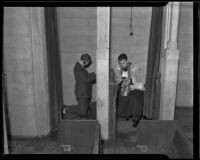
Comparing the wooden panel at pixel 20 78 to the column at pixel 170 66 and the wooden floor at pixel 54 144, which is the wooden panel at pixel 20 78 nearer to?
the wooden floor at pixel 54 144

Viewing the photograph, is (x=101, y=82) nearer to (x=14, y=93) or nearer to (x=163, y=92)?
(x=163, y=92)

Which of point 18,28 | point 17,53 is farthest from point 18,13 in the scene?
point 17,53

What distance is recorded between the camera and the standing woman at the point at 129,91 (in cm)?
427

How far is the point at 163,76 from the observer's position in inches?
150

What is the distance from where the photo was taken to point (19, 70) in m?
3.71

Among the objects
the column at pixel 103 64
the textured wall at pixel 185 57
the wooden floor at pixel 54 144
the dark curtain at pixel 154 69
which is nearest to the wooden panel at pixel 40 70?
the wooden floor at pixel 54 144

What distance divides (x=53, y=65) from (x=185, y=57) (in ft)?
10.3

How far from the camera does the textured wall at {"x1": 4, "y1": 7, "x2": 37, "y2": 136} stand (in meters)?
3.55

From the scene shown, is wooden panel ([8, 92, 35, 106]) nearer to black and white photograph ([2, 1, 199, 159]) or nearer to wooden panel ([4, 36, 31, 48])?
black and white photograph ([2, 1, 199, 159])

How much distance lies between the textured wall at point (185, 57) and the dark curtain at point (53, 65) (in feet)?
9.54

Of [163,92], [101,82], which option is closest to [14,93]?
[101,82]

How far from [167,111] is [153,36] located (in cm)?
130

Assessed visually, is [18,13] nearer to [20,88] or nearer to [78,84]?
[20,88]

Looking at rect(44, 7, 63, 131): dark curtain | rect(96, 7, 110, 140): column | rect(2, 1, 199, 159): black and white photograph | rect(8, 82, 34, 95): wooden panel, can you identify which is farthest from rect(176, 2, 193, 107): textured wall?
rect(8, 82, 34, 95): wooden panel
